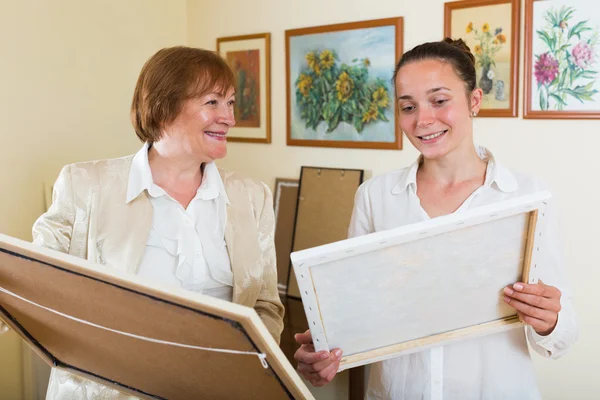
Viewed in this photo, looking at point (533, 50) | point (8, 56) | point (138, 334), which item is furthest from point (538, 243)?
point (8, 56)

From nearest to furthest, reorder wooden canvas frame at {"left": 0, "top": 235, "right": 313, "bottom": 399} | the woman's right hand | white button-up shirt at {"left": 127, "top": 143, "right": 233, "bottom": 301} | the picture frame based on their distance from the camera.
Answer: wooden canvas frame at {"left": 0, "top": 235, "right": 313, "bottom": 399}
the woman's right hand
white button-up shirt at {"left": 127, "top": 143, "right": 233, "bottom": 301}
the picture frame

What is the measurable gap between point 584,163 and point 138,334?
206 cm

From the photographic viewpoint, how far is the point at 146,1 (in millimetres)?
3709

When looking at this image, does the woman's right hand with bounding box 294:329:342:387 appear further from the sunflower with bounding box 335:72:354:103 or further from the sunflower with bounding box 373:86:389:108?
the sunflower with bounding box 335:72:354:103

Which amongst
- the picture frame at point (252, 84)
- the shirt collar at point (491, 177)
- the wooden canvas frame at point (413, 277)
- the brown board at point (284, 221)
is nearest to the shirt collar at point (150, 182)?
the shirt collar at point (491, 177)

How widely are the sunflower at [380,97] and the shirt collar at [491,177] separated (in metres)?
1.49

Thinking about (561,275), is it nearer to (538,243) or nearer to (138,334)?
(538,243)

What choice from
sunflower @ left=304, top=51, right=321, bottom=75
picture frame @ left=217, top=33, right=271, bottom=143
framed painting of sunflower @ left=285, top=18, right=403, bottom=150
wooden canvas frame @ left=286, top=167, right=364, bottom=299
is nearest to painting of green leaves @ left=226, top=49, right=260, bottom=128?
picture frame @ left=217, top=33, right=271, bottom=143

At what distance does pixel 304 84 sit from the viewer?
3.47 metres

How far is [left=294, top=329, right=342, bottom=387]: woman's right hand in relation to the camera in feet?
4.22

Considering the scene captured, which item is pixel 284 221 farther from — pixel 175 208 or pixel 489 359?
pixel 489 359

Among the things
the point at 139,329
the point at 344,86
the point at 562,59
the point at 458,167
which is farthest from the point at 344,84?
the point at 139,329

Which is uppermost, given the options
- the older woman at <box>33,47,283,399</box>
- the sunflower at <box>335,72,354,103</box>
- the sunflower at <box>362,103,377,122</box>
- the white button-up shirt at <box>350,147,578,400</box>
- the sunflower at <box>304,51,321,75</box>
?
the sunflower at <box>304,51,321,75</box>

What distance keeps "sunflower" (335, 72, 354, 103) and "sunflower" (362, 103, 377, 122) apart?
14 cm
